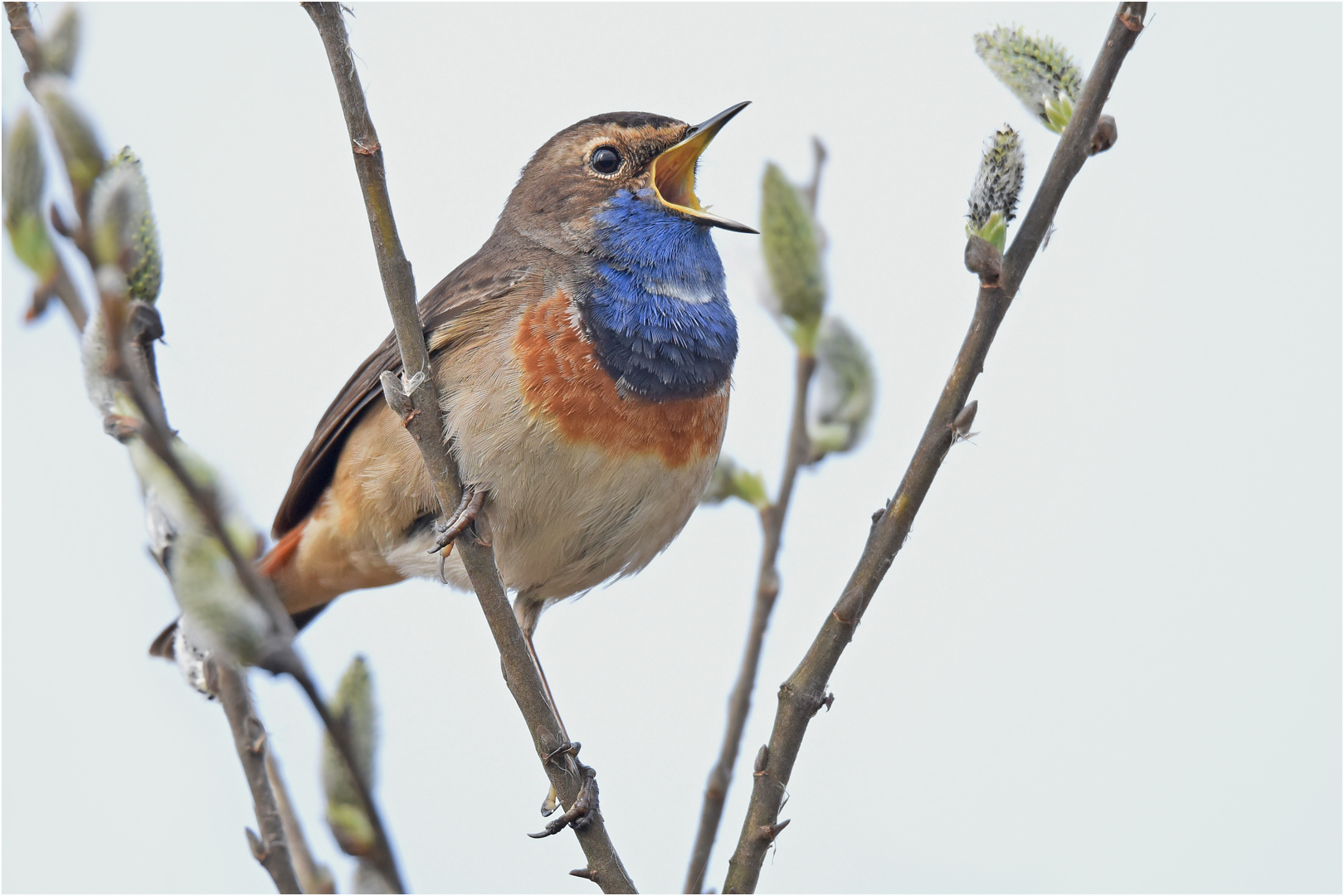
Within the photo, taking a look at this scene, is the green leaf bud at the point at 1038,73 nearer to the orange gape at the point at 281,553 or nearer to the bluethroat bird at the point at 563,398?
the bluethroat bird at the point at 563,398

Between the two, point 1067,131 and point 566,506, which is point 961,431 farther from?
point 566,506

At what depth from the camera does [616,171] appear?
5074mm

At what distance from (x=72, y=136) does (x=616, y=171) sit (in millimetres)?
2734

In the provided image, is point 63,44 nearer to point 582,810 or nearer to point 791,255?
point 791,255

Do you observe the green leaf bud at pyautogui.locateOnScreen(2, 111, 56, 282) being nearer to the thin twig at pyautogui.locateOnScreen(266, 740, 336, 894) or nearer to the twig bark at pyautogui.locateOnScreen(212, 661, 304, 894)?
the twig bark at pyautogui.locateOnScreen(212, 661, 304, 894)

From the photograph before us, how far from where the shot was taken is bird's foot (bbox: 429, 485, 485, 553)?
328 centimetres

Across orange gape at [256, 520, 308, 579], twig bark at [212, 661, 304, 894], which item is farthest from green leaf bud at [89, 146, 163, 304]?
orange gape at [256, 520, 308, 579]

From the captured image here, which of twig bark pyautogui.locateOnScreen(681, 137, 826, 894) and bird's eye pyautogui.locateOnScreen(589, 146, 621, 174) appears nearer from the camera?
twig bark pyautogui.locateOnScreen(681, 137, 826, 894)

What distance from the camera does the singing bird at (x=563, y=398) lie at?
4.36 metres

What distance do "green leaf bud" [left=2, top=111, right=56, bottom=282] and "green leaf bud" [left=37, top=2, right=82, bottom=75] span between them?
16cm

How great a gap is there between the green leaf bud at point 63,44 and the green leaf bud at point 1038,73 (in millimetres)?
2121

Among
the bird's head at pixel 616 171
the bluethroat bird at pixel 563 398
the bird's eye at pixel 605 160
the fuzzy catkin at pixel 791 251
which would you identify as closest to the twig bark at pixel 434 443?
the bluethroat bird at pixel 563 398

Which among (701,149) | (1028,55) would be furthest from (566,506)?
(1028,55)

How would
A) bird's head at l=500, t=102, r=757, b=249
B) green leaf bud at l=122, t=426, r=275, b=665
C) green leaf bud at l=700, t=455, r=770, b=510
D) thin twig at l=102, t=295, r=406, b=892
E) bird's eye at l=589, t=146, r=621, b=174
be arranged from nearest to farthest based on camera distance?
thin twig at l=102, t=295, r=406, b=892 < green leaf bud at l=122, t=426, r=275, b=665 < green leaf bud at l=700, t=455, r=770, b=510 < bird's head at l=500, t=102, r=757, b=249 < bird's eye at l=589, t=146, r=621, b=174
